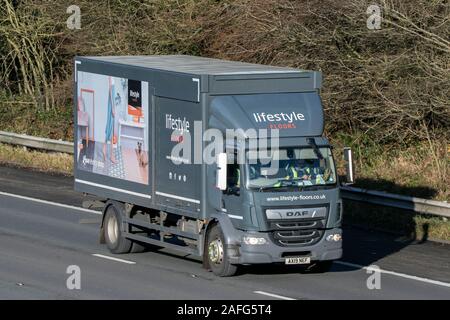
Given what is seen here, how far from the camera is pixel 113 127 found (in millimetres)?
19938

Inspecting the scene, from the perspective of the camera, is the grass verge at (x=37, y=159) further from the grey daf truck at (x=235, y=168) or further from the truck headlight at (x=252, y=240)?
the truck headlight at (x=252, y=240)

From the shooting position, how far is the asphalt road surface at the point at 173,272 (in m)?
16.8

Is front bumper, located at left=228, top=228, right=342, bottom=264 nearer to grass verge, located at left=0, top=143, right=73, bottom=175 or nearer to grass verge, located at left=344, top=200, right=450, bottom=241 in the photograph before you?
grass verge, located at left=344, top=200, right=450, bottom=241

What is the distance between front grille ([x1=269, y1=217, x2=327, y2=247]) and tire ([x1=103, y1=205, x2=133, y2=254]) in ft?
11.3

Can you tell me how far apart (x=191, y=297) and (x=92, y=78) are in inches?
221

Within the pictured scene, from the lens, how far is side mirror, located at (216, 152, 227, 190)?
17.3 metres

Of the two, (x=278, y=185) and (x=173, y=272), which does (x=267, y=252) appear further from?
(x=173, y=272)

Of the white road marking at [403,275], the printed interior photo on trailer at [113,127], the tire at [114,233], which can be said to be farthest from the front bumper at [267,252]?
the tire at [114,233]

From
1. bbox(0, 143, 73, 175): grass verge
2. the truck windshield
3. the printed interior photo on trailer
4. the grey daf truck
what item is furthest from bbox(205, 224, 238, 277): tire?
bbox(0, 143, 73, 175): grass verge

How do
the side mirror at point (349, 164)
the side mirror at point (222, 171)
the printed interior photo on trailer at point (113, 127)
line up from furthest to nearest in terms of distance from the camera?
the printed interior photo on trailer at point (113, 127) < the side mirror at point (349, 164) < the side mirror at point (222, 171)

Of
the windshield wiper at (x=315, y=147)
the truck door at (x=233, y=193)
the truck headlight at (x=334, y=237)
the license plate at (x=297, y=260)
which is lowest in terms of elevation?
the license plate at (x=297, y=260)

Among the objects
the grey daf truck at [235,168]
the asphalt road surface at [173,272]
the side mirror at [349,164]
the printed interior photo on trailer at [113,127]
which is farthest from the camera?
the printed interior photo on trailer at [113,127]

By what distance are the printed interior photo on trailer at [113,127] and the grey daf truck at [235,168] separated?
0.12ft

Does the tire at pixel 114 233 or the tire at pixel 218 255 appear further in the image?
the tire at pixel 114 233
